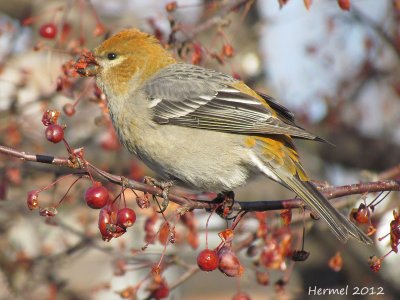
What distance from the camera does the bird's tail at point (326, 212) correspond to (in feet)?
9.12

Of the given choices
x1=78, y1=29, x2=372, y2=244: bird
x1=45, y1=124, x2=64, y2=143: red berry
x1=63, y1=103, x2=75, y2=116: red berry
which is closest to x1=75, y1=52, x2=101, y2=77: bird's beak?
x1=78, y1=29, x2=372, y2=244: bird

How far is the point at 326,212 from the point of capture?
292cm

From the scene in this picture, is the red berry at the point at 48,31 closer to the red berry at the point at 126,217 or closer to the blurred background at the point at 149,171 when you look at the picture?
the blurred background at the point at 149,171

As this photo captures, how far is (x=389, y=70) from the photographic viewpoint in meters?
6.25

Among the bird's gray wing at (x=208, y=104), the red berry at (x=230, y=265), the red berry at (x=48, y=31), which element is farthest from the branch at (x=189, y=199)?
Result: the red berry at (x=48, y=31)

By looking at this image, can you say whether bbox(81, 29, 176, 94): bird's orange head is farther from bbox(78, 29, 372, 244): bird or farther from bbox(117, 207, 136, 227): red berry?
bbox(117, 207, 136, 227): red berry

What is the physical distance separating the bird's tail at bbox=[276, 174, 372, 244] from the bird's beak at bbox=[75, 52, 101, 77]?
1.62 m

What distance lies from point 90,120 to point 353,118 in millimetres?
3382

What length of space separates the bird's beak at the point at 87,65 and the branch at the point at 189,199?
125cm

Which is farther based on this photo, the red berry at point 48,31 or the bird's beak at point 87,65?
the red berry at point 48,31

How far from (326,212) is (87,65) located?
79.0 inches

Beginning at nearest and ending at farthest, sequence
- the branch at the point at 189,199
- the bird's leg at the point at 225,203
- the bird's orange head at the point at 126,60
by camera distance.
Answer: the branch at the point at 189,199
the bird's leg at the point at 225,203
the bird's orange head at the point at 126,60

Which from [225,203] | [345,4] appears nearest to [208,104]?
[225,203]

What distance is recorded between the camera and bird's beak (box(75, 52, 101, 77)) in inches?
137
